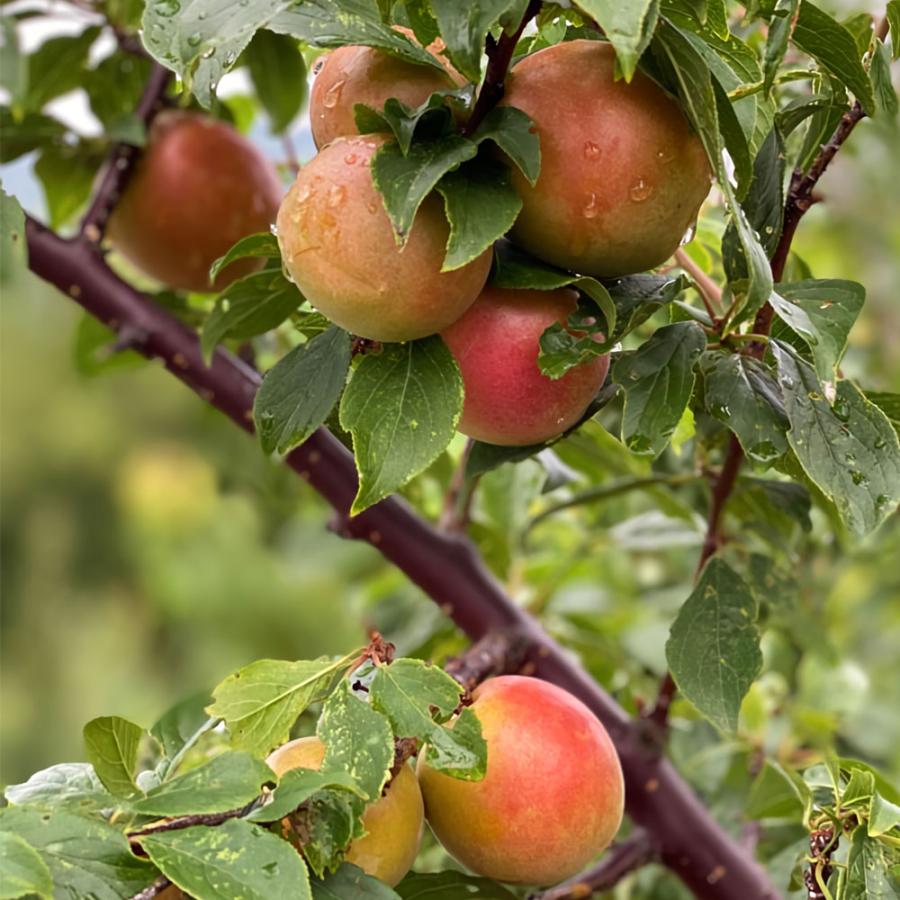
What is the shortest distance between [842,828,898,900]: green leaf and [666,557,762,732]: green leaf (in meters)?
0.08

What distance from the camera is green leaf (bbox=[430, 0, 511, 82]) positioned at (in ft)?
0.98

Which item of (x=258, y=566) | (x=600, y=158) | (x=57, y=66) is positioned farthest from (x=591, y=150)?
(x=258, y=566)

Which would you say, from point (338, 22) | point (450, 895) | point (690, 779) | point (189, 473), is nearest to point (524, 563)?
point (690, 779)

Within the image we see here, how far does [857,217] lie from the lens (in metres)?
2.20

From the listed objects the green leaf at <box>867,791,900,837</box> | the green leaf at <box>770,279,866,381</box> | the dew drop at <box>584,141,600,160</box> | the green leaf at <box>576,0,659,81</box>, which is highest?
the green leaf at <box>576,0,659,81</box>

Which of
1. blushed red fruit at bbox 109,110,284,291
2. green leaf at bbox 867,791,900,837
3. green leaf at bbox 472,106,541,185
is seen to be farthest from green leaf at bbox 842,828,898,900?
blushed red fruit at bbox 109,110,284,291

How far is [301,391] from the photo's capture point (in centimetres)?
39

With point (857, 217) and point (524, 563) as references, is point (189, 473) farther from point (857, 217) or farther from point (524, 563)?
point (524, 563)

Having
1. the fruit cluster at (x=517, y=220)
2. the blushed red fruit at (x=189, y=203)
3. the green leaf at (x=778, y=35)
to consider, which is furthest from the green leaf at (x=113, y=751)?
the blushed red fruit at (x=189, y=203)

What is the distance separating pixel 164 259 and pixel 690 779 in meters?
0.46

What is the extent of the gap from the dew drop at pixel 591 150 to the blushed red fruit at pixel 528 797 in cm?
18

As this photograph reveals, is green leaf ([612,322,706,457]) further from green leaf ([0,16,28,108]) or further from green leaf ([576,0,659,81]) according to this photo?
green leaf ([0,16,28,108])

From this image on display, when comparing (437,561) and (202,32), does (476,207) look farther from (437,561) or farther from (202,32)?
(437,561)

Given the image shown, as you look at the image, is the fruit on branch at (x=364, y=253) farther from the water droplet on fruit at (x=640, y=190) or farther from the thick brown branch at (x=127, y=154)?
the thick brown branch at (x=127, y=154)
